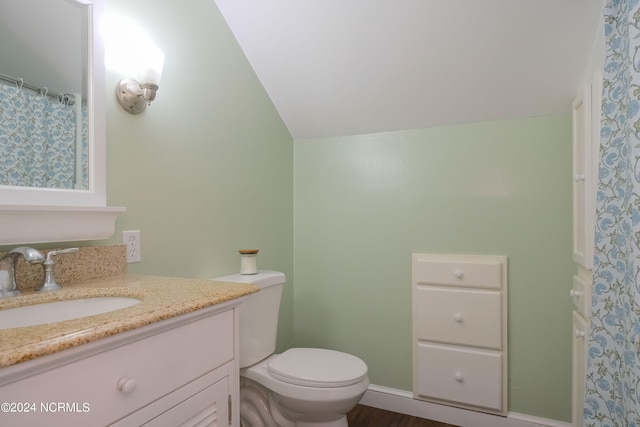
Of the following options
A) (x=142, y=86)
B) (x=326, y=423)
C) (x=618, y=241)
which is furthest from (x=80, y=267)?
(x=618, y=241)

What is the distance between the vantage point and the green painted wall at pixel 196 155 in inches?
55.2

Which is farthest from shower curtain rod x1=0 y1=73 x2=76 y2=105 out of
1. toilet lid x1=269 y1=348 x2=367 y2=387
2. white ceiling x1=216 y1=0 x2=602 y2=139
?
toilet lid x1=269 y1=348 x2=367 y2=387

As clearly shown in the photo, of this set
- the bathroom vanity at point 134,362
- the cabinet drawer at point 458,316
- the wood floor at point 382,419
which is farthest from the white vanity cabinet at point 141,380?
the cabinet drawer at point 458,316

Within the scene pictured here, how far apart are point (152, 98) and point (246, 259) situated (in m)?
0.82

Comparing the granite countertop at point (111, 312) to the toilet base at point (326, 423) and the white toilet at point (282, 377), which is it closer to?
the white toilet at point (282, 377)

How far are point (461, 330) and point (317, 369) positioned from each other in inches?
33.8

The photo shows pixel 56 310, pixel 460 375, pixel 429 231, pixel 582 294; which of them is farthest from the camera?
pixel 429 231

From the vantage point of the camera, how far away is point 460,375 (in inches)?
77.3

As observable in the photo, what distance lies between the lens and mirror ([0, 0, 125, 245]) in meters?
1.02

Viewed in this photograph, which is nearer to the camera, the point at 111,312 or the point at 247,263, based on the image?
the point at 111,312

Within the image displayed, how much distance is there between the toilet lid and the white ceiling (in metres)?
1.33

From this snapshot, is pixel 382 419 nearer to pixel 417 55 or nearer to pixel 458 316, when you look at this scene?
pixel 458 316

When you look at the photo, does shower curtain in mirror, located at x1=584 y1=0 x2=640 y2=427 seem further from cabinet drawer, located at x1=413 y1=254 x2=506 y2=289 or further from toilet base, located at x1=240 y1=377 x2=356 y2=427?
toilet base, located at x1=240 y1=377 x2=356 y2=427

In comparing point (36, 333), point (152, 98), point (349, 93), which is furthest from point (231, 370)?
point (349, 93)
